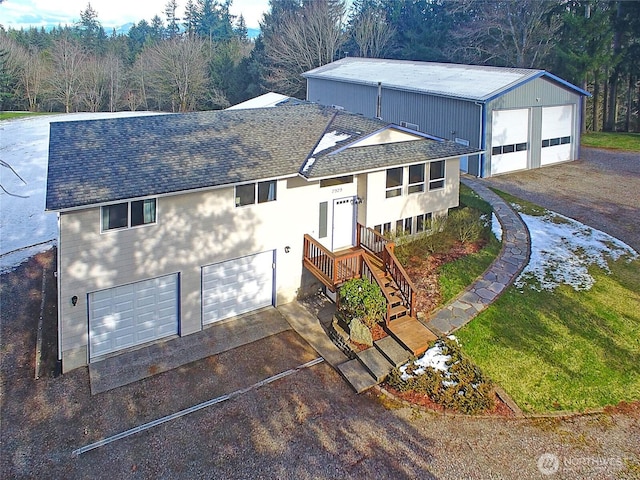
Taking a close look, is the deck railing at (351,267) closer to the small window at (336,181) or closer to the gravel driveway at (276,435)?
the small window at (336,181)

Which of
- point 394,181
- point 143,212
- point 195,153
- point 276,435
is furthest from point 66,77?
point 276,435

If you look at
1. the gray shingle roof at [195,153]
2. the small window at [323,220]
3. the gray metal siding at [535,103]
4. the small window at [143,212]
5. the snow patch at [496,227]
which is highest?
the gray metal siding at [535,103]

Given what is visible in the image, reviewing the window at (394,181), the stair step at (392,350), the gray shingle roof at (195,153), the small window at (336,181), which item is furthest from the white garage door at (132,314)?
the window at (394,181)

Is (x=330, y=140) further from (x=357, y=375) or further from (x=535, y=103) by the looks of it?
(x=535, y=103)

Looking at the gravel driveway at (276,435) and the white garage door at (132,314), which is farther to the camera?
the white garage door at (132,314)

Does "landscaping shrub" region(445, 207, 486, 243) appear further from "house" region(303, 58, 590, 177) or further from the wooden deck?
"house" region(303, 58, 590, 177)

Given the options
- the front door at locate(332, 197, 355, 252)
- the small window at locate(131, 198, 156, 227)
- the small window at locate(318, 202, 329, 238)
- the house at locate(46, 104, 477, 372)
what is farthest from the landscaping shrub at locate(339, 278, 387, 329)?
the small window at locate(131, 198, 156, 227)
